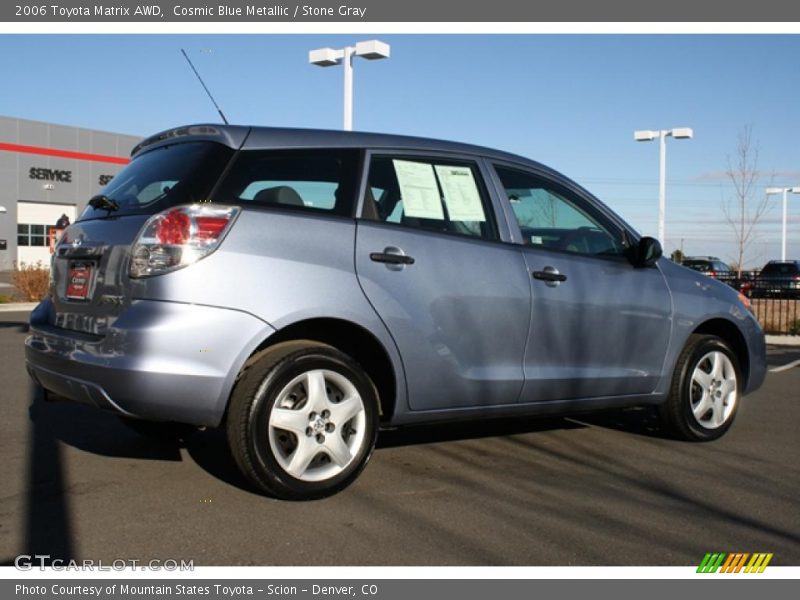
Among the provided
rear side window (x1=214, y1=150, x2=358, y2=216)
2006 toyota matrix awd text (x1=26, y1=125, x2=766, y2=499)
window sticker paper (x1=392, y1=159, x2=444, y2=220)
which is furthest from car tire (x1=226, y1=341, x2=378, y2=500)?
window sticker paper (x1=392, y1=159, x2=444, y2=220)

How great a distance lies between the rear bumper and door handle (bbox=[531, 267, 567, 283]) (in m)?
1.74

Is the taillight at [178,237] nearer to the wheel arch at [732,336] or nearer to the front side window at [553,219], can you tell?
the front side window at [553,219]

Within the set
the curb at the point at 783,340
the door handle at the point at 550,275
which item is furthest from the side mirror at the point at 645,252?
the curb at the point at 783,340

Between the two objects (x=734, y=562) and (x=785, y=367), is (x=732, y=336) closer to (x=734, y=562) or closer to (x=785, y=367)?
(x=734, y=562)

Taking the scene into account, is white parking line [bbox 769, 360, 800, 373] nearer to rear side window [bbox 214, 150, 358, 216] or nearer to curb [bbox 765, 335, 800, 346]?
curb [bbox 765, 335, 800, 346]

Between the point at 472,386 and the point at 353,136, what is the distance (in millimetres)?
1483

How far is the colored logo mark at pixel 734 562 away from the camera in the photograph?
3.67m

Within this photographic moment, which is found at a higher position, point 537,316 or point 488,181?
point 488,181

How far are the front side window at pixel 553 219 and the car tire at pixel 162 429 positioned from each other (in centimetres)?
237

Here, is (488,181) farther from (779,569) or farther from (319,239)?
(779,569)

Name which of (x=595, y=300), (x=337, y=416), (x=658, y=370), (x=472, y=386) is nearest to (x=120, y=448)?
(x=337, y=416)

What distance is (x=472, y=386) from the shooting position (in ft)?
16.3

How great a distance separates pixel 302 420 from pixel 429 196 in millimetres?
1474
